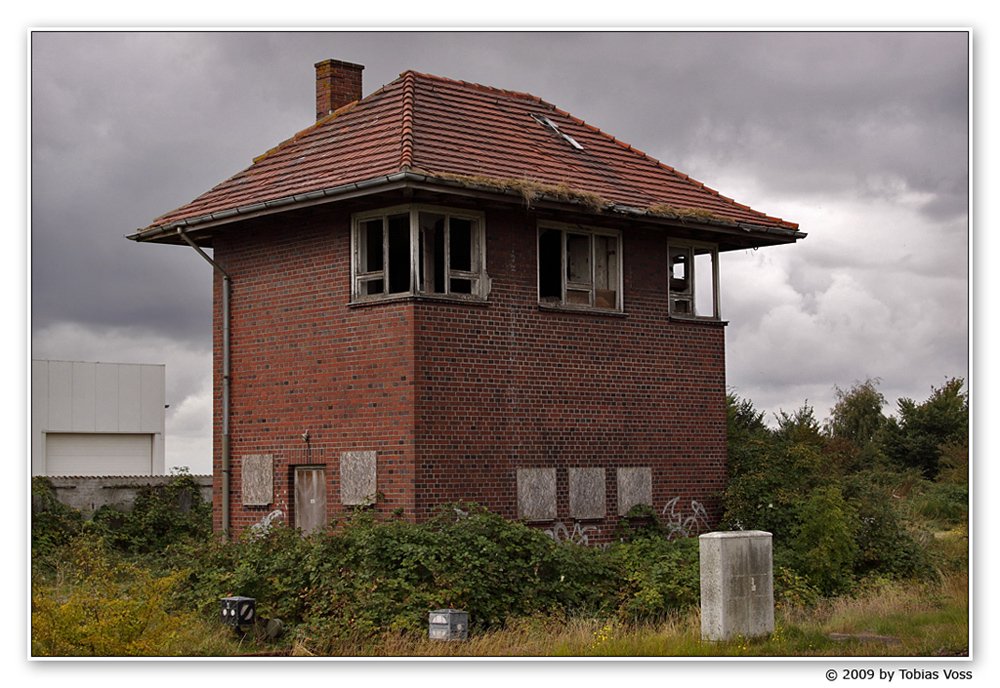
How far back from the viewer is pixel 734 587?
1339 cm

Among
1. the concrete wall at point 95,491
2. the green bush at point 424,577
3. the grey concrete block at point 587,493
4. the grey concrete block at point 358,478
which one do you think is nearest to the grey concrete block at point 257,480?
the grey concrete block at point 358,478

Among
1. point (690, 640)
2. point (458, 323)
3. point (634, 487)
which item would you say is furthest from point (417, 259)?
point (690, 640)

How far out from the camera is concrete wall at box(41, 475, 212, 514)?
23.5m

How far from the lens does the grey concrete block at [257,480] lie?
18.3 metres

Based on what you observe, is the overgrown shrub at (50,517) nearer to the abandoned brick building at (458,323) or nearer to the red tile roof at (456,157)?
the abandoned brick building at (458,323)

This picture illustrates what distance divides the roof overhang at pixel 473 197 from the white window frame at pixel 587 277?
302 millimetres

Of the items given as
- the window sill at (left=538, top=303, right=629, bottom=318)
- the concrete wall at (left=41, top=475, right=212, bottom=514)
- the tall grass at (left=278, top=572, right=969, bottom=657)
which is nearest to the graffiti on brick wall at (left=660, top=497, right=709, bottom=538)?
the window sill at (left=538, top=303, right=629, bottom=318)

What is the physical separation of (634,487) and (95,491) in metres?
11.7

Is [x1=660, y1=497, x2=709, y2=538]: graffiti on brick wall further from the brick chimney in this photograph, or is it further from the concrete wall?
the concrete wall

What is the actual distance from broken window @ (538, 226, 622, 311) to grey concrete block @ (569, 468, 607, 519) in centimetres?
262

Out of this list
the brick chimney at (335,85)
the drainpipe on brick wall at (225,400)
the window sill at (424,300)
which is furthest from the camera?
the brick chimney at (335,85)

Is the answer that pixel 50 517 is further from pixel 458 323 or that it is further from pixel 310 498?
pixel 458 323
